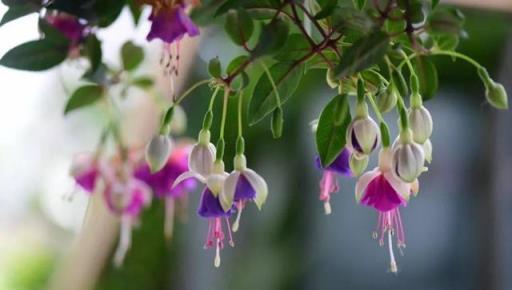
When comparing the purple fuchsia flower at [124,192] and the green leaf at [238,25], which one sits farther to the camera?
the purple fuchsia flower at [124,192]

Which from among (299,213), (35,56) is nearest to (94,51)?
(35,56)

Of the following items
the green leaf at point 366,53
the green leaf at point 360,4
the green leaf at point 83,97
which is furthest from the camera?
the green leaf at point 83,97

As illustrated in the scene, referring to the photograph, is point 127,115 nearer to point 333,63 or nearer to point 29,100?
point 29,100

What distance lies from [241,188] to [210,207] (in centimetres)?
2

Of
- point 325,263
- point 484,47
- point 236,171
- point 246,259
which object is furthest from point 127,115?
point 236,171

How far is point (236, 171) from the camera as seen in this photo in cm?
53

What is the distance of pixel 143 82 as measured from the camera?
29.3 inches

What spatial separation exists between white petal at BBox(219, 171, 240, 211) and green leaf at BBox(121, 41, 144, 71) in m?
0.22

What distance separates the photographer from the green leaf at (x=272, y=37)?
0.44m

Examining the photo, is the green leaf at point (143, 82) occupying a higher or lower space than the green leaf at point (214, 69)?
lower

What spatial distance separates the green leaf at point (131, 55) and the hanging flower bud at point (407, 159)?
0.98 feet

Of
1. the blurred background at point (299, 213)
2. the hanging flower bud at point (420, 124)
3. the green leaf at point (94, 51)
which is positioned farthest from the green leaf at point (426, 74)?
the blurred background at point (299, 213)

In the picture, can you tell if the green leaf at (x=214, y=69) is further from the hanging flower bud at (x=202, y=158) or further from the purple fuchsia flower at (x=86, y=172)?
the purple fuchsia flower at (x=86, y=172)

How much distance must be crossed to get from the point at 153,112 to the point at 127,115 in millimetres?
64
